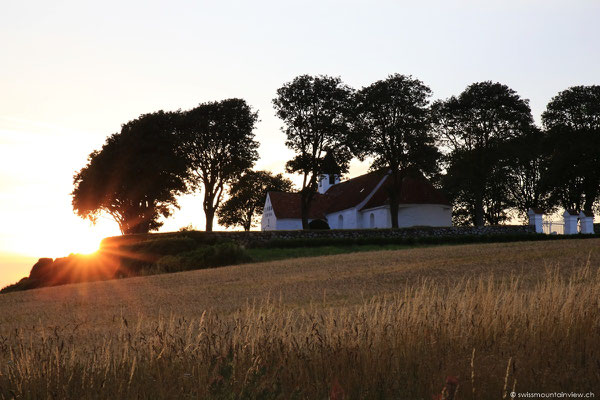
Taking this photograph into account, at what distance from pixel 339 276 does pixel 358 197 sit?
40213 mm

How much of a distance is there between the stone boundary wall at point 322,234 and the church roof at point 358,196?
7513mm

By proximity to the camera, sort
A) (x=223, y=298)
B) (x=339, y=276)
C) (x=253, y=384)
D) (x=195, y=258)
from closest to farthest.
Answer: (x=253, y=384), (x=223, y=298), (x=339, y=276), (x=195, y=258)

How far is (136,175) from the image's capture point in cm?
5438

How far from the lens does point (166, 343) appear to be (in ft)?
24.7

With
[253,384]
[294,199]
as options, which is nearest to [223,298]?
[253,384]

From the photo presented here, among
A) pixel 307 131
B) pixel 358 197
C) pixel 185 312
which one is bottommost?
pixel 185 312

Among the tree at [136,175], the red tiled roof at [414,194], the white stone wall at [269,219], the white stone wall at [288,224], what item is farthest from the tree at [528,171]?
the tree at [136,175]

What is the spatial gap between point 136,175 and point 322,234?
2059cm

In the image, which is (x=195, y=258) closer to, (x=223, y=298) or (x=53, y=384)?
(x=223, y=298)

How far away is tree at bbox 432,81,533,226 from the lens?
5584 centimetres

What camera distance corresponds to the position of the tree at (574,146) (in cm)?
5659

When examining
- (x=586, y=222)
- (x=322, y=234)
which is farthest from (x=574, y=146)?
(x=322, y=234)

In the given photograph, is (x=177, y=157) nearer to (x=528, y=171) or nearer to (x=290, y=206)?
(x=290, y=206)

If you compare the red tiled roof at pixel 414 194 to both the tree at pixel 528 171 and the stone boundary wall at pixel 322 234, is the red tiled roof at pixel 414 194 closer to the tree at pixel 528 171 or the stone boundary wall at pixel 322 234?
the tree at pixel 528 171
